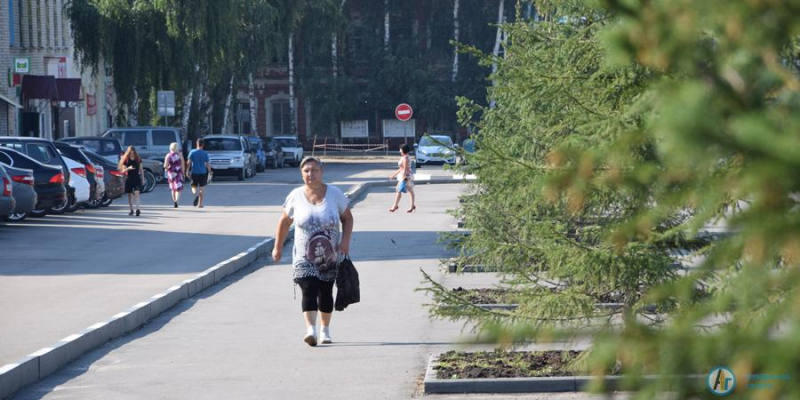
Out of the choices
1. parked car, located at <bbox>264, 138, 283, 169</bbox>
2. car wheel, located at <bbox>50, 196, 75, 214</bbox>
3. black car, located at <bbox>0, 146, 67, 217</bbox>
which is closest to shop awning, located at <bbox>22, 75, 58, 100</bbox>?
parked car, located at <bbox>264, 138, 283, 169</bbox>

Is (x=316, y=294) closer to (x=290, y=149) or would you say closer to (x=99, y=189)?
(x=99, y=189)

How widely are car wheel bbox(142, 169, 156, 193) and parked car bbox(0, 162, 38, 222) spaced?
51.7 feet

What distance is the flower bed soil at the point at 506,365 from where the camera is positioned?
934 centimetres

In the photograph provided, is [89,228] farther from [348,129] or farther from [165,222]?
[348,129]

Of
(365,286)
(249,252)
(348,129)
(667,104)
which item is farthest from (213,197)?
(348,129)

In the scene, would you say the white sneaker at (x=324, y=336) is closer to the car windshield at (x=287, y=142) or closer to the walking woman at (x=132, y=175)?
the walking woman at (x=132, y=175)

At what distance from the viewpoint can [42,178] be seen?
2862 centimetres

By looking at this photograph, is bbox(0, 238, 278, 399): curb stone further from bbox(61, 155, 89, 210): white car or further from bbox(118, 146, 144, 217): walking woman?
bbox(61, 155, 89, 210): white car

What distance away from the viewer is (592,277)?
8.74m

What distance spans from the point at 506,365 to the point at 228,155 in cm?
4372

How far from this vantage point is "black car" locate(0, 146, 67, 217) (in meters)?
28.5

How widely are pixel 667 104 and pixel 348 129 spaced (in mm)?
83408

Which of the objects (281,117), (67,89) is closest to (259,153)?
(67,89)

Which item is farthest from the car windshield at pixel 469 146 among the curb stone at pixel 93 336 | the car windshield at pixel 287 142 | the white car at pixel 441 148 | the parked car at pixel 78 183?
the car windshield at pixel 287 142
